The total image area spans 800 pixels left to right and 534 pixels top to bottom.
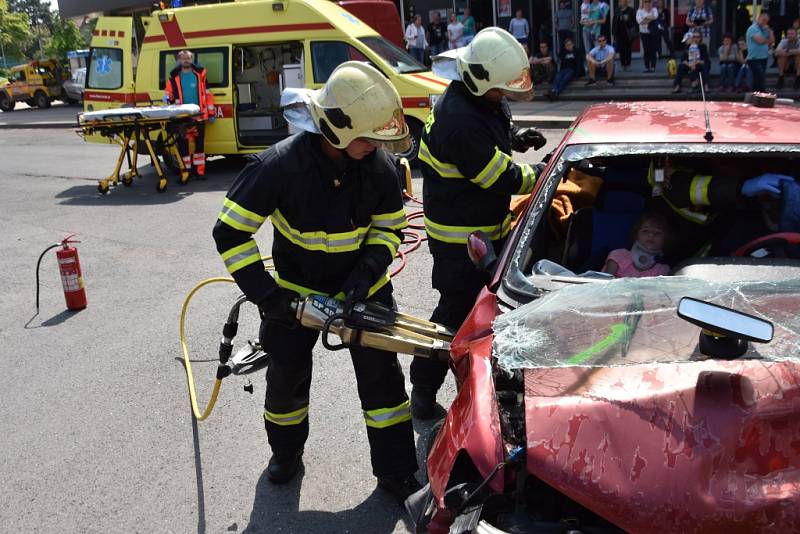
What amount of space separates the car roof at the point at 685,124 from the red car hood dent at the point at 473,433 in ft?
4.36

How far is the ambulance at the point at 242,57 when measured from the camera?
1100 cm

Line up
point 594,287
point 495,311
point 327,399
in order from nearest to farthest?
1. point 594,287
2. point 495,311
3. point 327,399

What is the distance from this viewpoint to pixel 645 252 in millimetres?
3451

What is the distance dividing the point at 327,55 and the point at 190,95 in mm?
2019

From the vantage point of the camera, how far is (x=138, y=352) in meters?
5.43

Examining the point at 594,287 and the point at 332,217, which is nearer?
the point at 594,287

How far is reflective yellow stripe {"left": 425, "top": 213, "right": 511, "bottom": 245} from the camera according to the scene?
391 centimetres

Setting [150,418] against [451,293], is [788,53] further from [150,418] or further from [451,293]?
[150,418]

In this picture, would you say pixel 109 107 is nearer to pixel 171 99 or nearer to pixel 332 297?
pixel 171 99

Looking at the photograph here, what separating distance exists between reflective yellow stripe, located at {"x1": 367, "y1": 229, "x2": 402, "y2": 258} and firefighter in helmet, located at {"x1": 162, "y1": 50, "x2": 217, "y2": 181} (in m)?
8.33

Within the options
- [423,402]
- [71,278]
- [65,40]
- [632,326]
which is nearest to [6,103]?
[65,40]

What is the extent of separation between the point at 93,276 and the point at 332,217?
15.4ft

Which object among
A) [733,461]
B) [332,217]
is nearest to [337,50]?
[332,217]

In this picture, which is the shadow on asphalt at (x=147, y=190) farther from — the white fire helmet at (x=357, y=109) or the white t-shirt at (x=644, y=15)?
the white t-shirt at (x=644, y=15)
